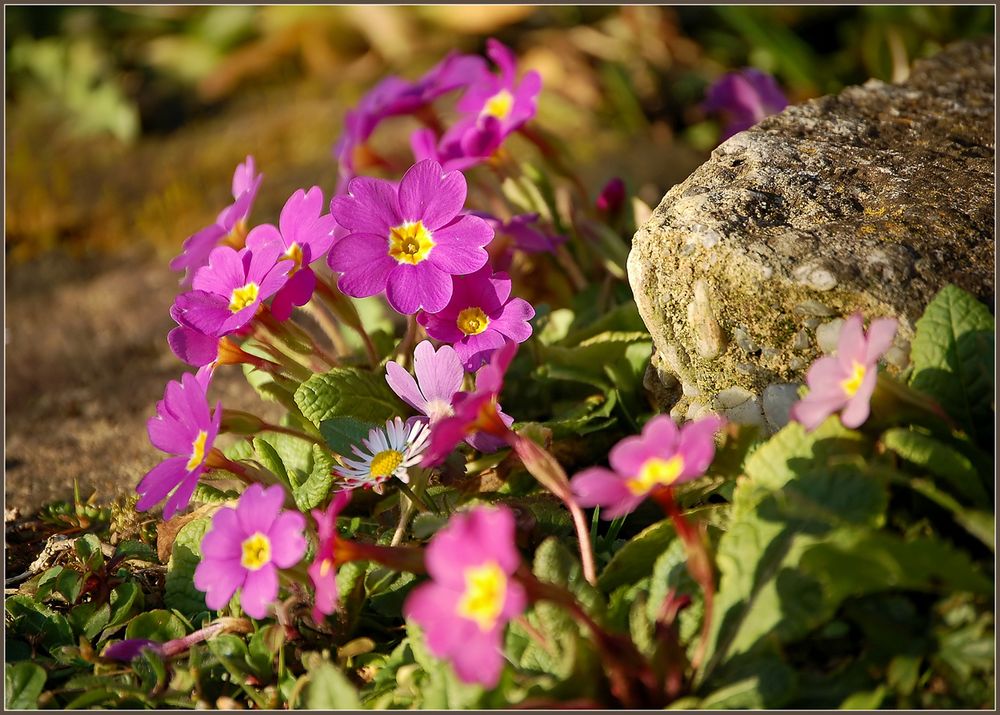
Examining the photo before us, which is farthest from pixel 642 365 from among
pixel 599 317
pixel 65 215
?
pixel 65 215

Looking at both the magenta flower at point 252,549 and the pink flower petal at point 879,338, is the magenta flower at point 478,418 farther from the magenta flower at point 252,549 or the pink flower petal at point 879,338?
the pink flower petal at point 879,338

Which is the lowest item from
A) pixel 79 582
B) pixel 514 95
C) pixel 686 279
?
pixel 79 582

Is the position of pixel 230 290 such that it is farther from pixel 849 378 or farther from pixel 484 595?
pixel 849 378

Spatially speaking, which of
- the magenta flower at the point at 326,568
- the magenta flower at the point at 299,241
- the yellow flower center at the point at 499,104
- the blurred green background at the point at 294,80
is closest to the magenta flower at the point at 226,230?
the magenta flower at the point at 299,241

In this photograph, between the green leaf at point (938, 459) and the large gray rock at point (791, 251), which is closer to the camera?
the green leaf at point (938, 459)

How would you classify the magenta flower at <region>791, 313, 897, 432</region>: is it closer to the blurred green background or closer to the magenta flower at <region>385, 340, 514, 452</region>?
the magenta flower at <region>385, 340, 514, 452</region>

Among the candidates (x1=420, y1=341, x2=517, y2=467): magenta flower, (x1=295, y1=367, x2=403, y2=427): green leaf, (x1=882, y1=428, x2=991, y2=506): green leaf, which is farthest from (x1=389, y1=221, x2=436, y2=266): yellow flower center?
(x1=882, y1=428, x2=991, y2=506): green leaf

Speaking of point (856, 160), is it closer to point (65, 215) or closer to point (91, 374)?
point (91, 374)
